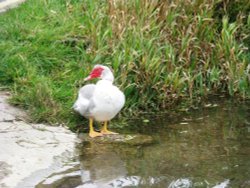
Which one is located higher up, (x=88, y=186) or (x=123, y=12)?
(x=123, y=12)

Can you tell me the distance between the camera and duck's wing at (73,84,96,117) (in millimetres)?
6306

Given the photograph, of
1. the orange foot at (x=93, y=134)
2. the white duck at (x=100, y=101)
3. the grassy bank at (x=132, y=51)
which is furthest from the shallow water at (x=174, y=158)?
the grassy bank at (x=132, y=51)

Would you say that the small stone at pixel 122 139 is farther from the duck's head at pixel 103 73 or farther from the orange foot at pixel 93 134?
the duck's head at pixel 103 73

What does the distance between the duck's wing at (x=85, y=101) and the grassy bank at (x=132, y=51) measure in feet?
1.07

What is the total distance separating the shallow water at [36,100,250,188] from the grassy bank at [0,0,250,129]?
493 millimetres

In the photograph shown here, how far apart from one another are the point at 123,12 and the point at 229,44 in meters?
1.34

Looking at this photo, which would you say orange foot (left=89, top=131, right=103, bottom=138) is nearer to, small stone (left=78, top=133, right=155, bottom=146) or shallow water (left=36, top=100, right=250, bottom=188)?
small stone (left=78, top=133, right=155, bottom=146)

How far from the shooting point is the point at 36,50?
7.65 meters

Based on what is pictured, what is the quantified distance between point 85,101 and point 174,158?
107cm

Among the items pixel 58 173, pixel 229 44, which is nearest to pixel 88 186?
pixel 58 173

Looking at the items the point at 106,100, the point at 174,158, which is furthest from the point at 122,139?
the point at 174,158

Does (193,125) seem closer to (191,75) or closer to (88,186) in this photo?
(191,75)

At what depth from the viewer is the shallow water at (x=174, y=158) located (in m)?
5.38

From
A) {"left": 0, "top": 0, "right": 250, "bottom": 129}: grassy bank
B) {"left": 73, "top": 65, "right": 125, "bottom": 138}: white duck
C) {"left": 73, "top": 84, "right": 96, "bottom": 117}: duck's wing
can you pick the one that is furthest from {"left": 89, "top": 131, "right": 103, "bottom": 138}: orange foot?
{"left": 0, "top": 0, "right": 250, "bottom": 129}: grassy bank
